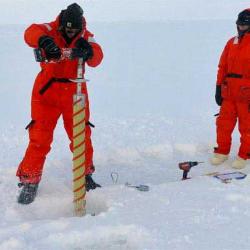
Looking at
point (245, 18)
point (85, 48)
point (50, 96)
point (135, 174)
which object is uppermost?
point (245, 18)

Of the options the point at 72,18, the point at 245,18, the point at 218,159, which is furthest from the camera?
the point at 218,159

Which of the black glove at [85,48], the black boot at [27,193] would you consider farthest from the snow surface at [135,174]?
the black glove at [85,48]

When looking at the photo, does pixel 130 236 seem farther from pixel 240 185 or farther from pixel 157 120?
pixel 157 120

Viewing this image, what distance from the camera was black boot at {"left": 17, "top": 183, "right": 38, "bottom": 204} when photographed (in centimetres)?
427

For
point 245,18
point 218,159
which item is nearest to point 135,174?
point 218,159

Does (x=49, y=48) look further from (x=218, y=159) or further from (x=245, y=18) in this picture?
(x=218, y=159)

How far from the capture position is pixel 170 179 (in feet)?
17.4

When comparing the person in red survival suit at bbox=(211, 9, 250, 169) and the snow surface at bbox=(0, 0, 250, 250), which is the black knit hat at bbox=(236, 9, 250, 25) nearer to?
the person in red survival suit at bbox=(211, 9, 250, 169)

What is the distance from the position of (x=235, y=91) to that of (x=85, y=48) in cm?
220

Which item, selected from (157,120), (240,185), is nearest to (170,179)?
(240,185)

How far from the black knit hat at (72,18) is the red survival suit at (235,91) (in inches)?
82.3

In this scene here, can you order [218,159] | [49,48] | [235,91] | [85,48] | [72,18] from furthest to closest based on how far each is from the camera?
[218,159], [235,91], [72,18], [85,48], [49,48]

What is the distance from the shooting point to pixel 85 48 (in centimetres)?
386

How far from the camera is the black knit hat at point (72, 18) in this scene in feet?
13.0
